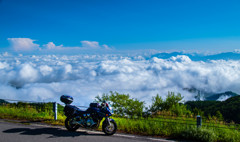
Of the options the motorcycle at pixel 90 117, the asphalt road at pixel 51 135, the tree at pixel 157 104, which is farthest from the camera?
the tree at pixel 157 104

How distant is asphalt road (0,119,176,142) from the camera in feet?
19.4

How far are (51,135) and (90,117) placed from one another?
4.97 ft

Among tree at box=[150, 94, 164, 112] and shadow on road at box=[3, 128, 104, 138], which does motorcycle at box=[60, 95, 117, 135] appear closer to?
shadow on road at box=[3, 128, 104, 138]

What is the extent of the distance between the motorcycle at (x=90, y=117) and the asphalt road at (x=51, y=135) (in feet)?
0.83

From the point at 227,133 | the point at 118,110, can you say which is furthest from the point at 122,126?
the point at 118,110

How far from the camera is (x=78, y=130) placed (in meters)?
7.05

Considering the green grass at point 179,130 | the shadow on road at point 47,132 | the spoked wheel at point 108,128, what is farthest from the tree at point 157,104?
the shadow on road at point 47,132

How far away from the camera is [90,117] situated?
6.78 meters

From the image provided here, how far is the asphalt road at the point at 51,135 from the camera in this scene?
5898 mm

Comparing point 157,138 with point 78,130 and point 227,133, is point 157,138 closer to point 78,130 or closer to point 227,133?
point 227,133

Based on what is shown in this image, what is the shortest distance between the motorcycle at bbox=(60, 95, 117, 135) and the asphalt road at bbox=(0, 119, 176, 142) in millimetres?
254

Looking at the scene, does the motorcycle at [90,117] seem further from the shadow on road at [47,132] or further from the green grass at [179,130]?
the green grass at [179,130]

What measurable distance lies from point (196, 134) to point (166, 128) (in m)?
1.20

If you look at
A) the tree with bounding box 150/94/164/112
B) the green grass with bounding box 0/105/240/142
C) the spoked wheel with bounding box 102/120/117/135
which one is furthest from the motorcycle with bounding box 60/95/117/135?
the tree with bounding box 150/94/164/112
